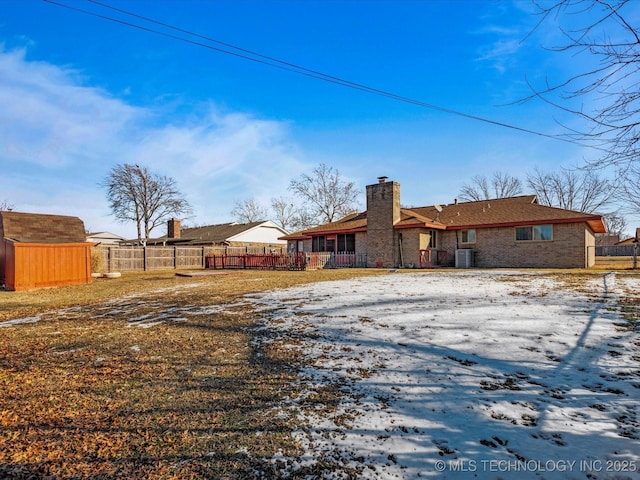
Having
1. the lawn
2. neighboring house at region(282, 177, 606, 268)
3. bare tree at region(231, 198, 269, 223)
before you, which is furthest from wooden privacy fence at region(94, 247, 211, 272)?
bare tree at region(231, 198, 269, 223)

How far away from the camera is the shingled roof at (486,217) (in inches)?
727

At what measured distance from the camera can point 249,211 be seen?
190ft

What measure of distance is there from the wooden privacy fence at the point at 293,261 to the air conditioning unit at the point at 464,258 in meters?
5.63

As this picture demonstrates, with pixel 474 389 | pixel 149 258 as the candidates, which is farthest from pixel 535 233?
pixel 149 258

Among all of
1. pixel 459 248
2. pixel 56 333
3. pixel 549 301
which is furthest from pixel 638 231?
pixel 56 333

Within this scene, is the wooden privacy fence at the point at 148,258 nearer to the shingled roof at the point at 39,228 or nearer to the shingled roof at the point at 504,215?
the shingled roof at the point at 39,228

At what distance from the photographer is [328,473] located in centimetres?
221

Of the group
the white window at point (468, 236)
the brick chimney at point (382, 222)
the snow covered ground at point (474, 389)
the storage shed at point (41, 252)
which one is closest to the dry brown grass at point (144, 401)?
the snow covered ground at point (474, 389)

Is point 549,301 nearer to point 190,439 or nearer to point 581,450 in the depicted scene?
point 581,450

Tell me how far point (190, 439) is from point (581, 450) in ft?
9.20

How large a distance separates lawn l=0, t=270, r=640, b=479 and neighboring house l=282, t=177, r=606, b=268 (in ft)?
44.6

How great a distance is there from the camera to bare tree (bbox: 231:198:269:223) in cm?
5772

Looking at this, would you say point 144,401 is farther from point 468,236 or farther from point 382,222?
point 468,236

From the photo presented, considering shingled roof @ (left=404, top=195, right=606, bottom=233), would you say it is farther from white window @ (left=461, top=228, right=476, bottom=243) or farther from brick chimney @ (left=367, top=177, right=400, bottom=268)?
brick chimney @ (left=367, top=177, right=400, bottom=268)
